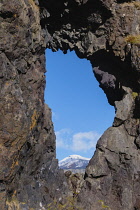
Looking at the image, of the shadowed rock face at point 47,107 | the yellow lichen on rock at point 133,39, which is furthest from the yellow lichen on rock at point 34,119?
the yellow lichen on rock at point 133,39

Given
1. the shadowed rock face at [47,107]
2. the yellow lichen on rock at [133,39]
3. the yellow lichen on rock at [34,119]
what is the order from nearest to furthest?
1. the shadowed rock face at [47,107]
2. the yellow lichen on rock at [34,119]
3. the yellow lichen on rock at [133,39]

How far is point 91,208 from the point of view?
3172 centimetres

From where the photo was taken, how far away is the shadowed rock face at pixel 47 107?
24.2 meters

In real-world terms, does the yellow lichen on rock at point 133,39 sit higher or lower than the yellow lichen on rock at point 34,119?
higher

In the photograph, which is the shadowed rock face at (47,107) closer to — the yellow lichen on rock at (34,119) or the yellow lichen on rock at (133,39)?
the yellow lichen on rock at (34,119)

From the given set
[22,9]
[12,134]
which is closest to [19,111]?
[12,134]

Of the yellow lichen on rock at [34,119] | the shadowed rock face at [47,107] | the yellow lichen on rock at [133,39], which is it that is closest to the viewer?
the shadowed rock face at [47,107]

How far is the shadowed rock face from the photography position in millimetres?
24156

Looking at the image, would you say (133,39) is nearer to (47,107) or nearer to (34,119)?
(47,107)

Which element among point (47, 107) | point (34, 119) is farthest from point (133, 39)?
point (34, 119)

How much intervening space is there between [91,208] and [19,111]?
58.0 ft

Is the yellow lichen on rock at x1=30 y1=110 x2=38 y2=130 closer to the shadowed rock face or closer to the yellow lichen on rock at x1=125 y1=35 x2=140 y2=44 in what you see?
the shadowed rock face

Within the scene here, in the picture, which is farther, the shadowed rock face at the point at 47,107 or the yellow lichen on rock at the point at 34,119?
the yellow lichen on rock at the point at 34,119

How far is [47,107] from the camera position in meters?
40.3
